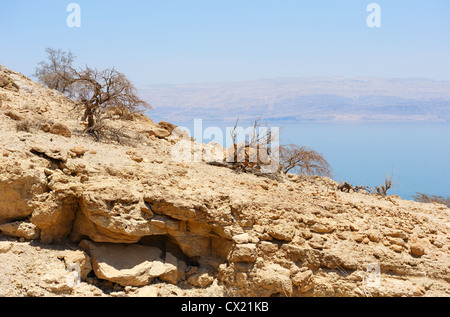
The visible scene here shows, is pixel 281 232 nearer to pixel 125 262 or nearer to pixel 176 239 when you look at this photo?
pixel 176 239

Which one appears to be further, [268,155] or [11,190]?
[268,155]

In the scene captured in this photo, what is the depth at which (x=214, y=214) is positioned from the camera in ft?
19.2

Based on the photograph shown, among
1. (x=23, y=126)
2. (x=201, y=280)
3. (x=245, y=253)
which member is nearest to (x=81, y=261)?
(x=201, y=280)

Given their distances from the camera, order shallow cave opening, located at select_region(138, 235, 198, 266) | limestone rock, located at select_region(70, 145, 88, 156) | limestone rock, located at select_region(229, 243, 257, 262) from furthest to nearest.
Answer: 1. limestone rock, located at select_region(70, 145, 88, 156)
2. shallow cave opening, located at select_region(138, 235, 198, 266)
3. limestone rock, located at select_region(229, 243, 257, 262)

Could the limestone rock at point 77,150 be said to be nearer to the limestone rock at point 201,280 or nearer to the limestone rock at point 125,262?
the limestone rock at point 125,262

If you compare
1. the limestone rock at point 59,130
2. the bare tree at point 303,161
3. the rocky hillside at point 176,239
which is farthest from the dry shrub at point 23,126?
the bare tree at point 303,161

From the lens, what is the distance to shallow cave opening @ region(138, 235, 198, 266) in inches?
250

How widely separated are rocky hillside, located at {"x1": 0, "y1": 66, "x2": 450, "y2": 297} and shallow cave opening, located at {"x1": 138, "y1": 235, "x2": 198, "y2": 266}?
0.06ft

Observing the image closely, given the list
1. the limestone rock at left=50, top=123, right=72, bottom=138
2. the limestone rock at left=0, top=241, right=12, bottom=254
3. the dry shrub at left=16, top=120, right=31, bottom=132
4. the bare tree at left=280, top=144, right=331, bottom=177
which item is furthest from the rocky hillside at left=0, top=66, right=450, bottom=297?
the bare tree at left=280, top=144, right=331, bottom=177

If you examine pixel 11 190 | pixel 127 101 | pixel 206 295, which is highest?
pixel 127 101

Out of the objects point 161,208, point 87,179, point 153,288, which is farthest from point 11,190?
point 153,288

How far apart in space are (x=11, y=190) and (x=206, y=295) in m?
3.50

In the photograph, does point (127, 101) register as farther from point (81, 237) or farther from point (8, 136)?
point (81, 237)

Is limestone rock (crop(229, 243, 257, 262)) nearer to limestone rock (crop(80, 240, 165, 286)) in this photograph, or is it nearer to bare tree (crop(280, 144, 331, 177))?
limestone rock (crop(80, 240, 165, 286))
